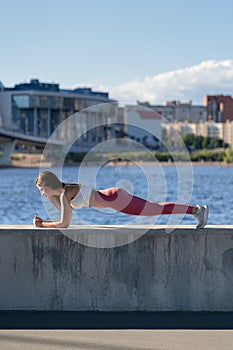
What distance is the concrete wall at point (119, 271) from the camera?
A: 6.38 metres

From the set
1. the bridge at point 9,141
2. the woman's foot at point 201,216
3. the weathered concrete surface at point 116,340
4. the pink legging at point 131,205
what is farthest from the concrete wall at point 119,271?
the bridge at point 9,141

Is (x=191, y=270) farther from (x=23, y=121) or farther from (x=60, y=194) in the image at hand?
(x=23, y=121)

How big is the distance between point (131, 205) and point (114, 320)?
953 millimetres

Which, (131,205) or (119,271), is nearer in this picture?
(119,271)

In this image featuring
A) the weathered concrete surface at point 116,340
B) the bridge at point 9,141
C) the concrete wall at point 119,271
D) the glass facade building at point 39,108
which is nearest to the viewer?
the weathered concrete surface at point 116,340

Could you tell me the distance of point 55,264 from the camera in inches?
252

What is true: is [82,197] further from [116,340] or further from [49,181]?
[116,340]

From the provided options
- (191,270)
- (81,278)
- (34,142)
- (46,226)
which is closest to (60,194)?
(46,226)

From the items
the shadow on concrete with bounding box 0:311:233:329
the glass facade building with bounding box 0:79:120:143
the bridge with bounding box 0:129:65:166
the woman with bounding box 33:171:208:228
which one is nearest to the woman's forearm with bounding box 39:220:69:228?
the woman with bounding box 33:171:208:228

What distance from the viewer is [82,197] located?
6.59m

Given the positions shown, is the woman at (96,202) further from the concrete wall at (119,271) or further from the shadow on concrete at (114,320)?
the shadow on concrete at (114,320)

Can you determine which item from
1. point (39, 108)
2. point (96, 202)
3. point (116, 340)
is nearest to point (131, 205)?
point (96, 202)

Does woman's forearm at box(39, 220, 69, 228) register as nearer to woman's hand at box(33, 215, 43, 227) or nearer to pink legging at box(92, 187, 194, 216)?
woman's hand at box(33, 215, 43, 227)

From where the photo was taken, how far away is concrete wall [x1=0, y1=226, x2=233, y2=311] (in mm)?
6383
